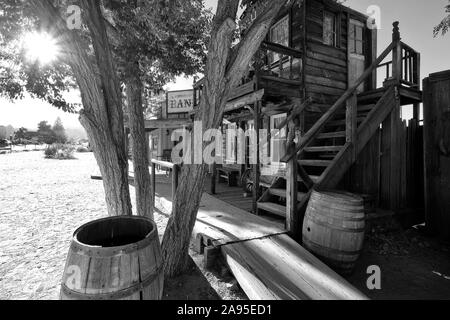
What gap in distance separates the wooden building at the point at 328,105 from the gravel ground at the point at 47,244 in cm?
168

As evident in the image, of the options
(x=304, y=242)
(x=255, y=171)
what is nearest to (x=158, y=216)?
(x=255, y=171)

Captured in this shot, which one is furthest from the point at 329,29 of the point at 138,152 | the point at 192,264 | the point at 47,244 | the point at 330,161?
the point at 47,244

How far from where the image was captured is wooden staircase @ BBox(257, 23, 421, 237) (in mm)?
3814

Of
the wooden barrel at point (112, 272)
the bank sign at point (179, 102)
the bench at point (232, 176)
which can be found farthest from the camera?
the bank sign at point (179, 102)

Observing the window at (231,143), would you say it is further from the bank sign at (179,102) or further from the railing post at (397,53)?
the bank sign at (179,102)

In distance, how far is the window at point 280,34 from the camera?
731 cm

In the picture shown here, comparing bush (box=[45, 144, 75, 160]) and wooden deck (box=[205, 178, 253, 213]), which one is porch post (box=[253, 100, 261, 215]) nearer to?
wooden deck (box=[205, 178, 253, 213])

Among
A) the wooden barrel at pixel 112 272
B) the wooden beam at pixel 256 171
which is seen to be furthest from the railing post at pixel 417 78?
the wooden barrel at pixel 112 272

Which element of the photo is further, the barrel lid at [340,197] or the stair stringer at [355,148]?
the stair stringer at [355,148]

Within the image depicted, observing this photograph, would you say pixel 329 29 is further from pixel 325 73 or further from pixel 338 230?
pixel 338 230

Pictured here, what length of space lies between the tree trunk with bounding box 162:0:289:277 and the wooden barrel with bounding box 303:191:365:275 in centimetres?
175

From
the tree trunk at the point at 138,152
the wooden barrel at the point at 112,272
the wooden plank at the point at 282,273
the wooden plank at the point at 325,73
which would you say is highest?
the wooden plank at the point at 325,73

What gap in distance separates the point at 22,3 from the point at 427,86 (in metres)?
7.60

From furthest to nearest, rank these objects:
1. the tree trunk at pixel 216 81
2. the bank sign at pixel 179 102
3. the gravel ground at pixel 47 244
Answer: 1. the bank sign at pixel 179 102
2. the gravel ground at pixel 47 244
3. the tree trunk at pixel 216 81
